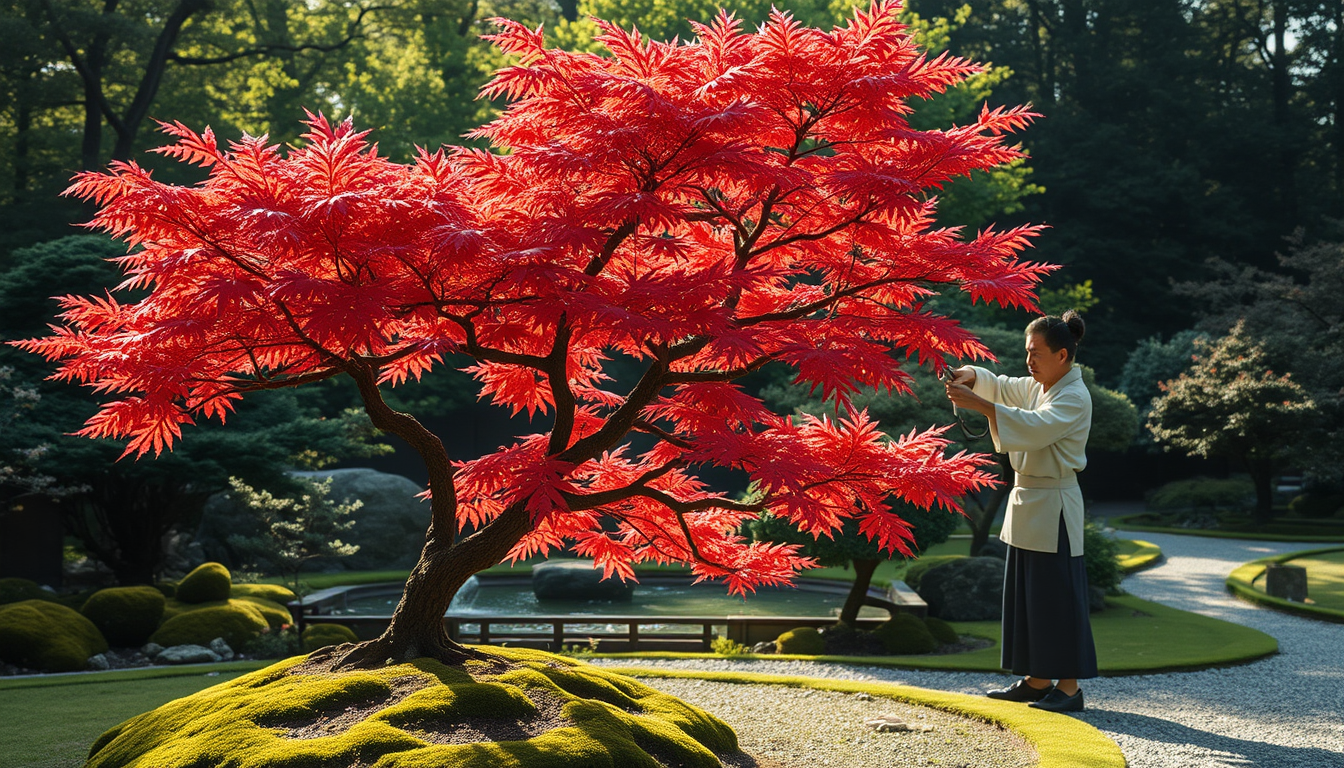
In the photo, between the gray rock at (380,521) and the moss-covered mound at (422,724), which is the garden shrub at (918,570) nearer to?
the moss-covered mound at (422,724)

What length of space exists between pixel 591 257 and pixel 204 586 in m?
7.54

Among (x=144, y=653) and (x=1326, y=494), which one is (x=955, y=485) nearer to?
(x=144, y=653)

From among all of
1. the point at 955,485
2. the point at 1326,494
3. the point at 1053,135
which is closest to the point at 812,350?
the point at 955,485

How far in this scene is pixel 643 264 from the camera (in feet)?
16.3

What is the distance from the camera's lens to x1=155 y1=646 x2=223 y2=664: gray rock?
9.15 metres

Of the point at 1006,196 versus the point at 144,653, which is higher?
the point at 1006,196

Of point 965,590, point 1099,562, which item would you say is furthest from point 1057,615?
point 1099,562

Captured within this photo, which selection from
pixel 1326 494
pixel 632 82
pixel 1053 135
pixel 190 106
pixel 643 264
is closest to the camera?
pixel 632 82

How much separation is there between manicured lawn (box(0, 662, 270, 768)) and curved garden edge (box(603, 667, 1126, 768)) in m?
3.39

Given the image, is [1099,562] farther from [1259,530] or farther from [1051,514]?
[1259,530]

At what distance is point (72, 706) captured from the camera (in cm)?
667

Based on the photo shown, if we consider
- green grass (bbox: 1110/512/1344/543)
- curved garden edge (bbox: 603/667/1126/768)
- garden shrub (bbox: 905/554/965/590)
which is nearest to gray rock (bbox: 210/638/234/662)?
curved garden edge (bbox: 603/667/1126/768)

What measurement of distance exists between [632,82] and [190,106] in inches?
684

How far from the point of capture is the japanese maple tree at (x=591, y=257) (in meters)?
3.89
